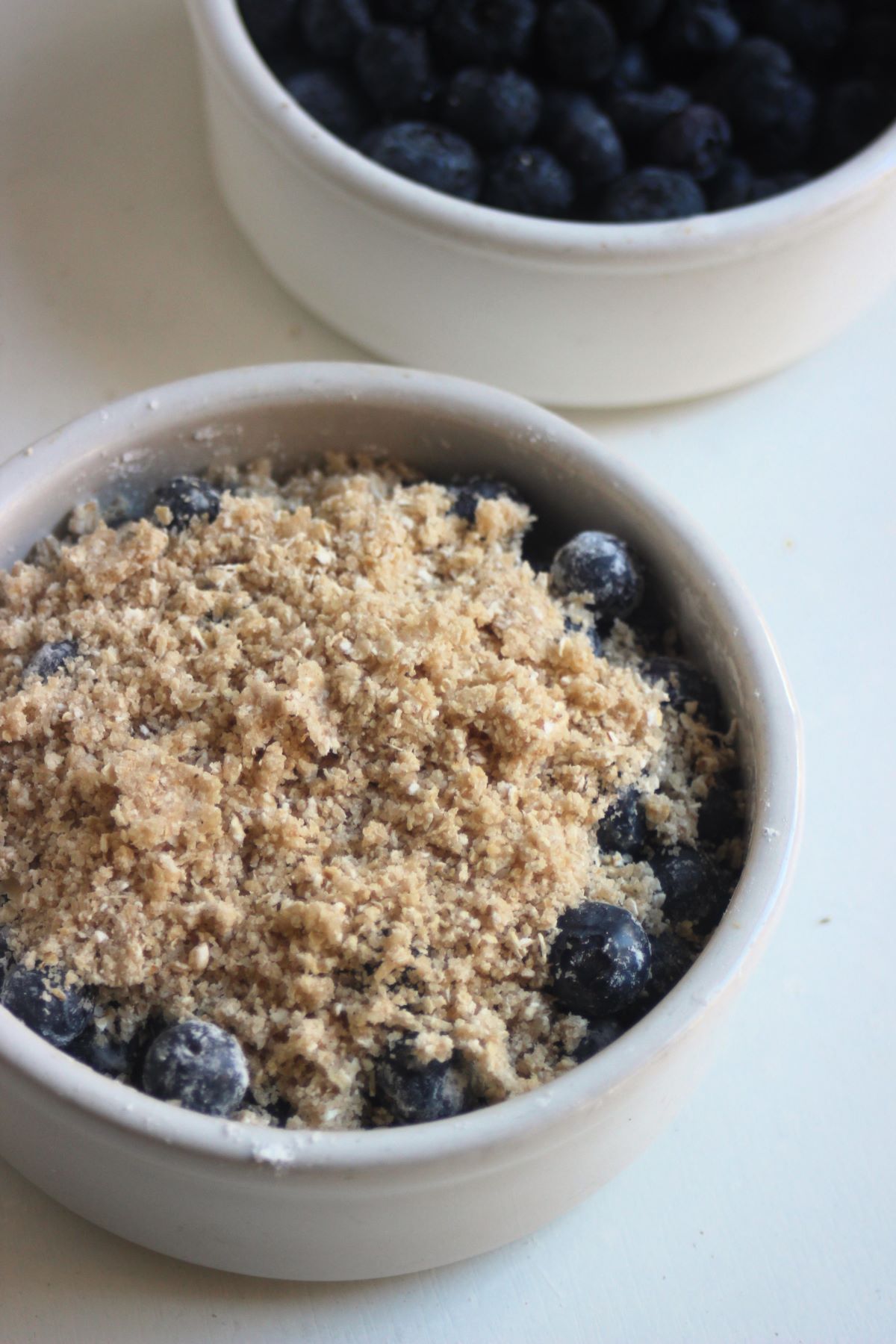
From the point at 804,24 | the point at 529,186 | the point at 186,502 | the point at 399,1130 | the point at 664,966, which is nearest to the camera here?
the point at 399,1130

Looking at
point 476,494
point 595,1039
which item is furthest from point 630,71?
point 595,1039

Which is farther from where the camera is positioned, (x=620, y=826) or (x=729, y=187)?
(x=729, y=187)

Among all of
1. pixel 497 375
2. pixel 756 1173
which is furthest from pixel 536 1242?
pixel 497 375

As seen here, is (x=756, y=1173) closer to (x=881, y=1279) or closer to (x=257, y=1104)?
(x=881, y=1279)

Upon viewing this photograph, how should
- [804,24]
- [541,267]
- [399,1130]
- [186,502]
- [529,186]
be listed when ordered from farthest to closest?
[804,24] → [529,186] → [541,267] → [186,502] → [399,1130]

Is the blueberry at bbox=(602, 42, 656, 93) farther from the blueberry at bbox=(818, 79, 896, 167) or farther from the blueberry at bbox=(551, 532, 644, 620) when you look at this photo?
the blueberry at bbox=(551, 532, 644, 620)

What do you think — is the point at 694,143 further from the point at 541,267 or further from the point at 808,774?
the point at 808,774

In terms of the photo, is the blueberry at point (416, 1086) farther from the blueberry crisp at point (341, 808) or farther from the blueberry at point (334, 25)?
the blueberry at point (334, 25)
